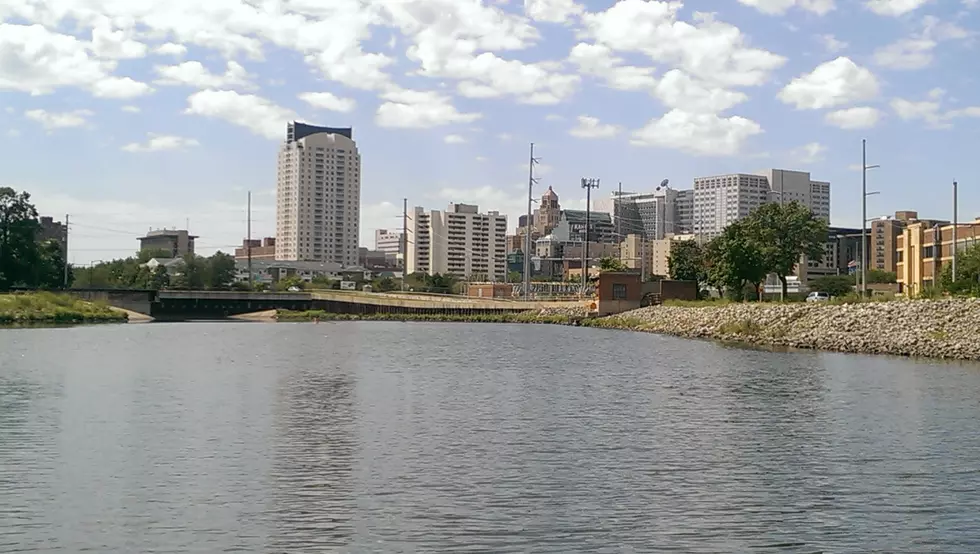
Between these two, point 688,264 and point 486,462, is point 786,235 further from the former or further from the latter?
point 486,462

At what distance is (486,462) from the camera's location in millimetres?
19188

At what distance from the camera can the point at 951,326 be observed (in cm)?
4994

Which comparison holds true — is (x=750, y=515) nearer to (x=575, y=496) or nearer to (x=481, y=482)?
(x=575, y=496)

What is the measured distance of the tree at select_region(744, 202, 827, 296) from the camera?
81.5 metres

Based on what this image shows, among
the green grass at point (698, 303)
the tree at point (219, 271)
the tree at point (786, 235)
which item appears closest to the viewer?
the tree at point (786, 235)

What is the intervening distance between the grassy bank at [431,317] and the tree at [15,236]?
28.2 m

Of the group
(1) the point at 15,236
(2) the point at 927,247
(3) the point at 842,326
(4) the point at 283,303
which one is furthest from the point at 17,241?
(2) the point at 927,247

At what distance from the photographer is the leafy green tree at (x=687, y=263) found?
364 feet

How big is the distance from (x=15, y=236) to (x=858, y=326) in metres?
86.0

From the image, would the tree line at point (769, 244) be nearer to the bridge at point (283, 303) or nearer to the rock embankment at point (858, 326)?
the rock embankment at point (858, 326)

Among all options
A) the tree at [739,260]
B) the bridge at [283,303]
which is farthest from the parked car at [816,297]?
the bridge at [283,303]

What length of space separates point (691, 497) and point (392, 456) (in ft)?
20.7

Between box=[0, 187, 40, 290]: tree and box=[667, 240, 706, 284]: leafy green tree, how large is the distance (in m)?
71.7

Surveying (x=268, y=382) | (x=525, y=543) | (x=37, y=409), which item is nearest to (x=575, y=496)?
(x=525, y=543)
